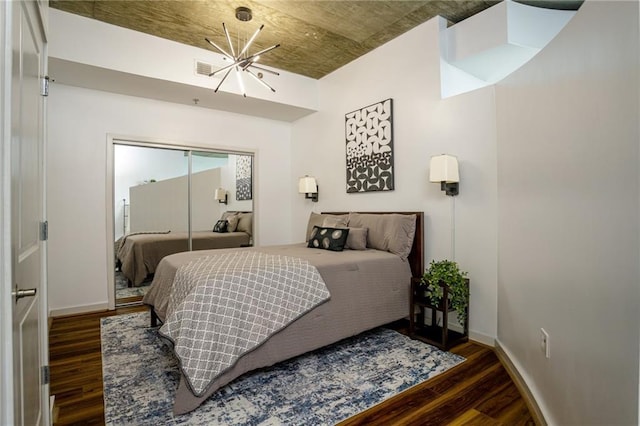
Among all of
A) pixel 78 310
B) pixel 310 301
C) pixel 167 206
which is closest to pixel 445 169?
pixel 310 301

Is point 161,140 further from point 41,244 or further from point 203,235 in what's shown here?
point 41,244

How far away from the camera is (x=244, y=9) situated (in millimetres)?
3018

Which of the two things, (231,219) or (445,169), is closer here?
(445,169)

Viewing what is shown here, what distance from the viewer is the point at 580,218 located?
1414mm

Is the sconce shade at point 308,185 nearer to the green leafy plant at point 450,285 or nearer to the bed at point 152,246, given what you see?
the bed at point 152,246

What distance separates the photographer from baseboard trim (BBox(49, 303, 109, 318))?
3570mm

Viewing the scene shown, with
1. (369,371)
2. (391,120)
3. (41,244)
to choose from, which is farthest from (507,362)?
(41,244)

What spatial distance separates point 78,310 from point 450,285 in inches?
154

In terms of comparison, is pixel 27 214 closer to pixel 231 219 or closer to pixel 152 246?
pixel 152 246

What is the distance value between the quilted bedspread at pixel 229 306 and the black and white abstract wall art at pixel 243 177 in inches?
96.0

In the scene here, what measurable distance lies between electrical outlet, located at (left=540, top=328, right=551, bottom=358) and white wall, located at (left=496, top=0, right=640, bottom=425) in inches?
1.9

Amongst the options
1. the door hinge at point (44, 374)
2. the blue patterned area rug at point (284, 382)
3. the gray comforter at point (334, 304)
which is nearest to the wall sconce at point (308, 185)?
the gray comforter at point (334, 304)

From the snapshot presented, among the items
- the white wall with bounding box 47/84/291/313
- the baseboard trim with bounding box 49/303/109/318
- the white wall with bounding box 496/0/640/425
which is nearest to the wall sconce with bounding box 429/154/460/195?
the white wall with bounding box 496/0/640/425

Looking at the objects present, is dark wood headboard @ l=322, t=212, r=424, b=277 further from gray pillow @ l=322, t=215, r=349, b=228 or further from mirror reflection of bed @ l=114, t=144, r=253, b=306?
mirror reflection of bed @ l=114, t=144, r=253, b=306
